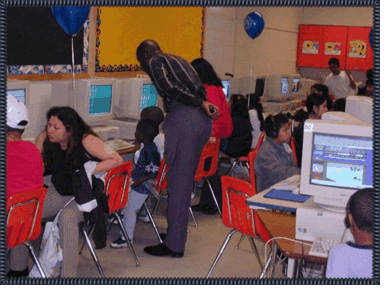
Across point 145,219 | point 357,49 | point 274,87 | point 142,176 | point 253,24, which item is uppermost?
point 253,24

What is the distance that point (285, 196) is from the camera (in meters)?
3.49

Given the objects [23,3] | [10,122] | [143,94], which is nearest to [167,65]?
[10,122]

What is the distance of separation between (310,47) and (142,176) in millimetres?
7646

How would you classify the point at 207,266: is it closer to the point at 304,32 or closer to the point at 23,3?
the point at 23,3

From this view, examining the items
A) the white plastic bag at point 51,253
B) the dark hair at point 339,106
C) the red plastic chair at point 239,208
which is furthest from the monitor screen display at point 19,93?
the dark hair at point 339,106

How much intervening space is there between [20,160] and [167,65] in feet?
4.14

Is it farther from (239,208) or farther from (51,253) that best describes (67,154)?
(239,208)

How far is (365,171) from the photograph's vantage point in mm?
3174

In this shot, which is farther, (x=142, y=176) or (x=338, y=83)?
(x=338, y=83)

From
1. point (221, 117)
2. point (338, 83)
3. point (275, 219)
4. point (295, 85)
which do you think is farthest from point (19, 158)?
point (338, 83)

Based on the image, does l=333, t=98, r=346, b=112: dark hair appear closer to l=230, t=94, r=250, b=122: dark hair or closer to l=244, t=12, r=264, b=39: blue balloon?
l=230, t=94, r=250, b=122: dark hair

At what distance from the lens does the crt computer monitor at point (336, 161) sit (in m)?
3.16

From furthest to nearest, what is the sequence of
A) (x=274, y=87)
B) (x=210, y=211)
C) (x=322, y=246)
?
1. (x=274, y=87)
2. (x=210, y=211)
3. (x=322, y=246)

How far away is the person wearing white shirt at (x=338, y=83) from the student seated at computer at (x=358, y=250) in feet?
23.7
